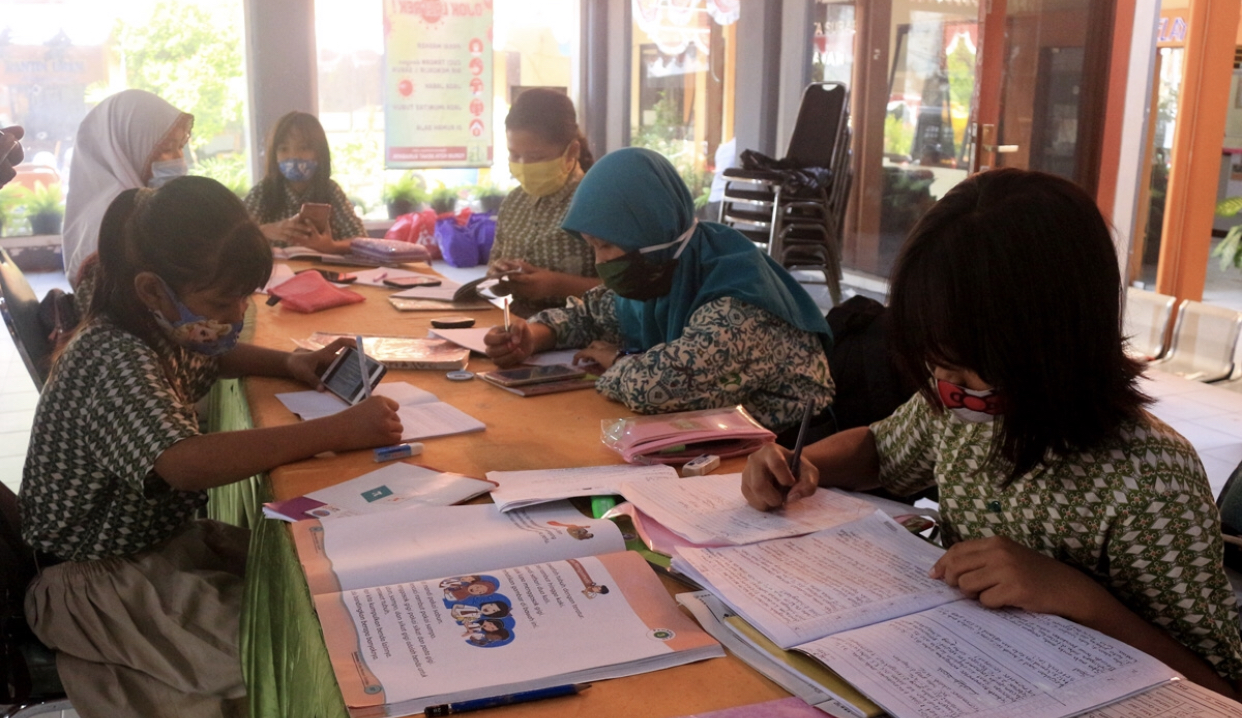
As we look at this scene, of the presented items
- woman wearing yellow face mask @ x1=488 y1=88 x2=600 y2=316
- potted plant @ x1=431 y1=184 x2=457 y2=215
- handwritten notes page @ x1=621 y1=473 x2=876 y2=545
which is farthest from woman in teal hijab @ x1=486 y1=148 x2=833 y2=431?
potted plant @ x1=431 y1=184 x2=457 y2=215

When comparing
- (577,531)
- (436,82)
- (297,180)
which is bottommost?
(577,531)

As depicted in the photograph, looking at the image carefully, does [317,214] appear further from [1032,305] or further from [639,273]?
[1032,305]

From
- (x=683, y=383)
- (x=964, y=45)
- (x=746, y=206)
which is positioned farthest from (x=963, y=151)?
(x=683, y=383)

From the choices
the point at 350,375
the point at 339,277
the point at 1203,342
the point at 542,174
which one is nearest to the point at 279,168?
the point at 339,277

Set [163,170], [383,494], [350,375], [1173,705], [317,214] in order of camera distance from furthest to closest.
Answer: [317,214] < [163,170] < [350,375] < [383,494] < [1173,705]

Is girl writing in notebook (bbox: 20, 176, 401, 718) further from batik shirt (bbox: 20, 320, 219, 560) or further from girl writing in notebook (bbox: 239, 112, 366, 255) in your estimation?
girl writing in notebook (bbox: 239, 112, 366, 255)

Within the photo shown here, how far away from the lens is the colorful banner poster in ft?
26.7

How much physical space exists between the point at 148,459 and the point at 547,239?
6.08 feet

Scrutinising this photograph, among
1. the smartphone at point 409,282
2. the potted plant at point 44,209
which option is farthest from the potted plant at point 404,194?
the smartphone at point 409,282

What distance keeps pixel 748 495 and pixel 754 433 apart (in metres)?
0.31

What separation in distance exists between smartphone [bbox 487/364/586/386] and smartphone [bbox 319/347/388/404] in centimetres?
24

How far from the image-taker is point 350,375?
82.1 inches

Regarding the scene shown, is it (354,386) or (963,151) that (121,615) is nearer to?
(354,386)

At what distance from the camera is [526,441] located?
71.4 inches
